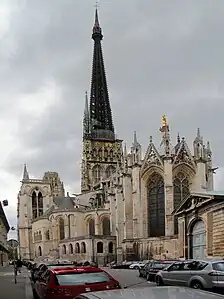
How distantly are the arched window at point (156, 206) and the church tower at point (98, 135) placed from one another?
112 feet

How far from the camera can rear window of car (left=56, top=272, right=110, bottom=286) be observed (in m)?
11.3

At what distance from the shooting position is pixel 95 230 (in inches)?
3440

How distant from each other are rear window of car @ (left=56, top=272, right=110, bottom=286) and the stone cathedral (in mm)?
22390

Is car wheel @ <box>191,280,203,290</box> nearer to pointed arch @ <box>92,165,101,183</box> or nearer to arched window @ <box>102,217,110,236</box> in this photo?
arched window @ <box>102,217,110,236</box>

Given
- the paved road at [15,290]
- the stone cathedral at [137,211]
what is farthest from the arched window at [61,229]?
the paved road at [15,290]

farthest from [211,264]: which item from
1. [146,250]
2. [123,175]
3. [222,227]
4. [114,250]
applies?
[114,250]

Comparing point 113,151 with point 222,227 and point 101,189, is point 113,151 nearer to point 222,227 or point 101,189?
point 101,189

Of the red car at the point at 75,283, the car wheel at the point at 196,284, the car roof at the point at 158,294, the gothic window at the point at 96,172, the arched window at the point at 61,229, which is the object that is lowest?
the arched window at the point at 61,229

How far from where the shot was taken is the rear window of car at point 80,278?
1132 centimetres

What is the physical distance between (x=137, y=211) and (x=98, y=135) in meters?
49.8

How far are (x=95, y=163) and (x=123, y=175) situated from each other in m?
39.6

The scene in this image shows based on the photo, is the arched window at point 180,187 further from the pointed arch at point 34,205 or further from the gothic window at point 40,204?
the pointed arch at point 34,205

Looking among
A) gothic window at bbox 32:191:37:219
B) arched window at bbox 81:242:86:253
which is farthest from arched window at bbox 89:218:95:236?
gothic window at bbox 32:191:37:219

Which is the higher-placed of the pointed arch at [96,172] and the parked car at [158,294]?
the pointed arch at [96,172]
